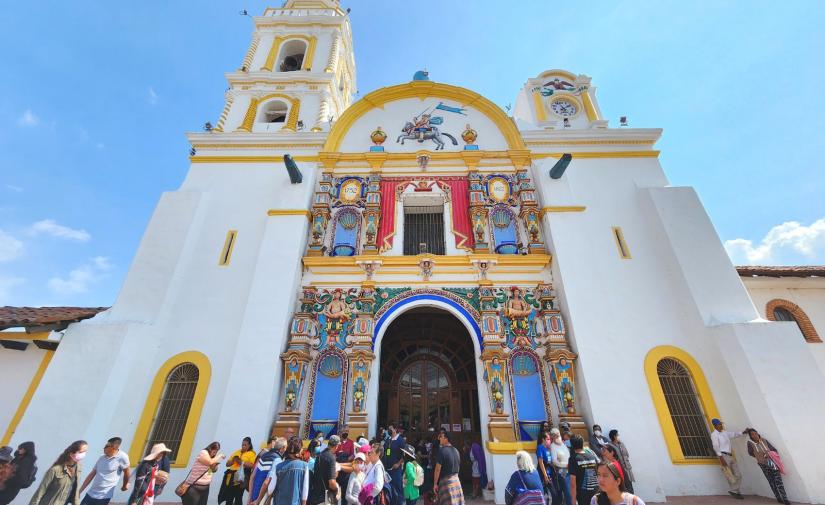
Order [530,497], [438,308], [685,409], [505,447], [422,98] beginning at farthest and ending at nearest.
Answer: [422,98]
[438,308]
[685,409]
[505,447]
[530,497]

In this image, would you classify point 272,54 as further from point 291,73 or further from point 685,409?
point 685,409

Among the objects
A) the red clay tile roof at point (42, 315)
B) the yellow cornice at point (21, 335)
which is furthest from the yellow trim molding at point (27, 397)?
the red clay tile roof at point (42, 315)

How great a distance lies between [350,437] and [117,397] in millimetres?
5115

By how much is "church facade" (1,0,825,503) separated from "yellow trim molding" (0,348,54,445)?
341 mm

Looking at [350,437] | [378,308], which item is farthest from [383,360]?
[350,437]

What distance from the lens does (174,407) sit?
8.37 meters

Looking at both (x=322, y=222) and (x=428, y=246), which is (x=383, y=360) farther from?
(x=322, y=222)

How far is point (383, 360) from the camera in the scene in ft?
34.7

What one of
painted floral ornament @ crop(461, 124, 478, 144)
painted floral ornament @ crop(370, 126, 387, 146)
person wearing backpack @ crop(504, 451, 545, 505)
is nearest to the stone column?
person wearing backpack @ crop(504, 451, 545, 505)

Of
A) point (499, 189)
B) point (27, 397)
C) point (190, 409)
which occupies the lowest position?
point (190, 409)

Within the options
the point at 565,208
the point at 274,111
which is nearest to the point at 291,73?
the point at 274,111

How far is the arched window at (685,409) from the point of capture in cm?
768

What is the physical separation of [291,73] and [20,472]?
1428 cm

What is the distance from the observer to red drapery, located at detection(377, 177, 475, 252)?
34.0 feet
